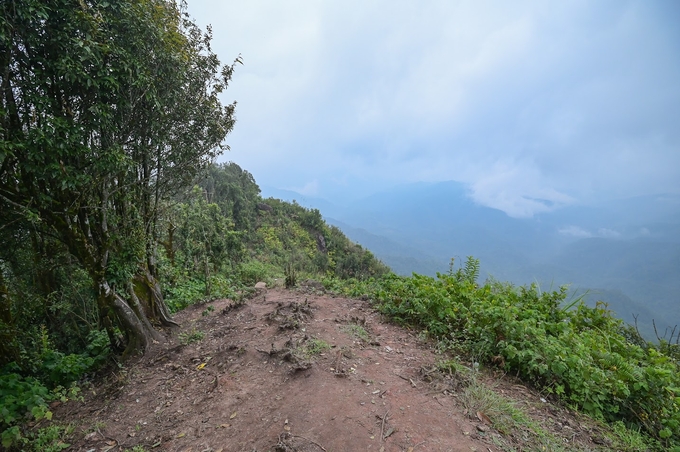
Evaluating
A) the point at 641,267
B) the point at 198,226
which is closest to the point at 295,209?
the point at 198,226

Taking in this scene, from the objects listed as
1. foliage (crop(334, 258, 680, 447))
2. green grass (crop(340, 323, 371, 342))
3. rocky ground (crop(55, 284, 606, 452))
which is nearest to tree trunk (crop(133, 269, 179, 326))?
rocky ground (crop(55, 284, 606, 452))

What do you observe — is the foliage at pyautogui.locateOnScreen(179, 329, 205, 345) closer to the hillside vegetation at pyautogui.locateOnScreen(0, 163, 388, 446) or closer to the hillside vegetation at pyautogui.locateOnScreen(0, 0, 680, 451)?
the hillside vegetation at pyautogui.locateOnScreen(0, 0, 680, 451)

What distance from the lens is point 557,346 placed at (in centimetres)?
456

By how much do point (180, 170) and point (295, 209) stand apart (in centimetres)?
3363

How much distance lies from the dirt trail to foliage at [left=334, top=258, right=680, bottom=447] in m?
0.81

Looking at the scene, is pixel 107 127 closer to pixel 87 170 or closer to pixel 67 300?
pixel 87 170

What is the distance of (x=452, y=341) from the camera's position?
5414 millimetres

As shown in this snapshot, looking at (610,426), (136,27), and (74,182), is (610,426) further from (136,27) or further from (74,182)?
(136,27)

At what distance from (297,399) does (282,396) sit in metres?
0.26

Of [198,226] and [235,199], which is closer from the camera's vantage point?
[198,226]

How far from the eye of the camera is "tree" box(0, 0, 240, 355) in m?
3.76

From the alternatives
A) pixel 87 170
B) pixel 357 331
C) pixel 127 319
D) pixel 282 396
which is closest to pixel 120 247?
pixel 127 319

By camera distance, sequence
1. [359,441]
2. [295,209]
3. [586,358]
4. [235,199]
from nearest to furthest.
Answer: [359,441] < [586,358] < [235,199] < [295,209]

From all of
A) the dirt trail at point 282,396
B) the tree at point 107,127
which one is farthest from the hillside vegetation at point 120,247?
the dirt trail at point 282,396
